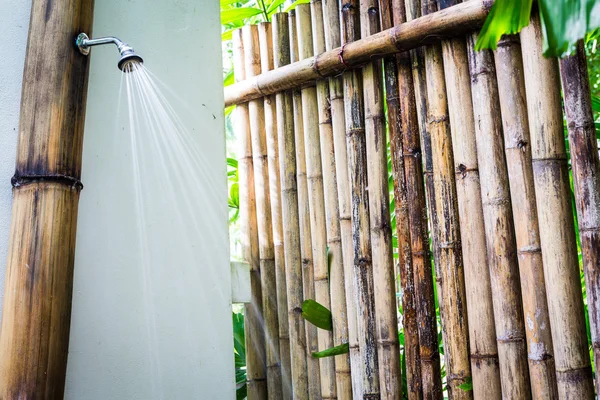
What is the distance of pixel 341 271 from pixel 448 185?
473mm

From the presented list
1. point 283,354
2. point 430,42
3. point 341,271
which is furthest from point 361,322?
point 430,42

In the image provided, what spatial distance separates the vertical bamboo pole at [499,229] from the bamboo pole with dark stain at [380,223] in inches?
13.4

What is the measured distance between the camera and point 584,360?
1.67m

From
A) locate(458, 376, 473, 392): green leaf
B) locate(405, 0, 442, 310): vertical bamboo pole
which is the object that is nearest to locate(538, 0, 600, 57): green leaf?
locate(405, 0, 442, 310): vertical bamboo pole

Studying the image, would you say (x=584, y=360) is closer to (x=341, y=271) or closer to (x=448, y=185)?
(x=448, y=185)

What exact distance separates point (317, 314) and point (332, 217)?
31 cm

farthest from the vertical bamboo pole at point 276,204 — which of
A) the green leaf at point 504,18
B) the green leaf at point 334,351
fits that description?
the green leaf at point 504,18

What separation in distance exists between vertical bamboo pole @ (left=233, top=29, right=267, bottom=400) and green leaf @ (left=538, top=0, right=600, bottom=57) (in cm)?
155

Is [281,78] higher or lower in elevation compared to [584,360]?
higher

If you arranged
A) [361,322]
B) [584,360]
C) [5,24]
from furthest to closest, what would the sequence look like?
[361,322], [584,360], [5,24]

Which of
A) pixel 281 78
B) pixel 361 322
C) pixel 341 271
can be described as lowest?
pixel 361 322

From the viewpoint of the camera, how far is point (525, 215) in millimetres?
1766

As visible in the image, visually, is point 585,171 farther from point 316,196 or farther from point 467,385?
point 316,196

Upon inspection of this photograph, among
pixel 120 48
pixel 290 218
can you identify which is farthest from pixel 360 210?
pixel 120 48
